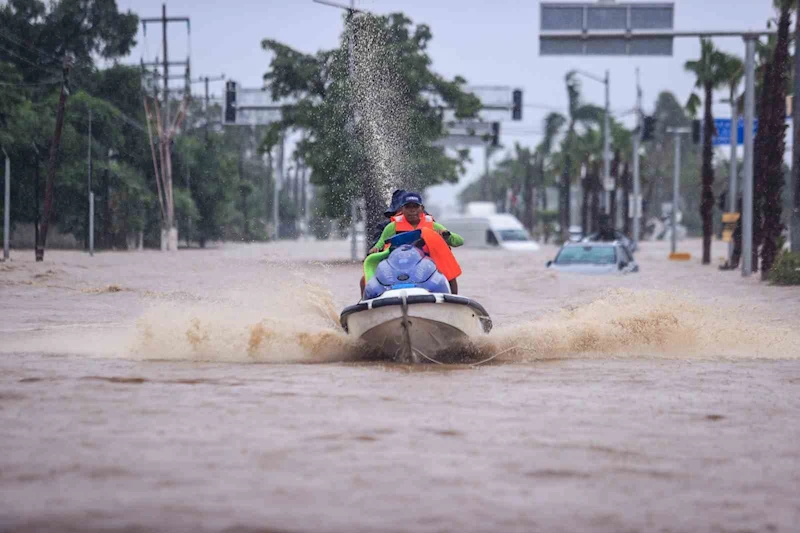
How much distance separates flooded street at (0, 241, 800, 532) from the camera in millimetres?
5547

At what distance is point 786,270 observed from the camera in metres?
25.0

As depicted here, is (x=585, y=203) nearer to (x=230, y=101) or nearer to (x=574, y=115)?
(x=574, y=115)

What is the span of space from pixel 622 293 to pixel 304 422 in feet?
29.0

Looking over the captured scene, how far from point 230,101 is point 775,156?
18.4 m

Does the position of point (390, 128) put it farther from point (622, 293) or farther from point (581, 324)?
point (581, 324)

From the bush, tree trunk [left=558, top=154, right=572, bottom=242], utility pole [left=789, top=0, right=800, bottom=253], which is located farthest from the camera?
tree trunk [left=558, top=154, right=572, bottom=242]

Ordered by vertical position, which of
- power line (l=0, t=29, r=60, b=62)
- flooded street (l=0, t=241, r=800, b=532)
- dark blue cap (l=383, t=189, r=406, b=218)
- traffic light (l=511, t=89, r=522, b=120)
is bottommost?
flooded street (l=0, t=241, r=800, b=532)

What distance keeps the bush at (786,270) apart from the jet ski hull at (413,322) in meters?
14.8

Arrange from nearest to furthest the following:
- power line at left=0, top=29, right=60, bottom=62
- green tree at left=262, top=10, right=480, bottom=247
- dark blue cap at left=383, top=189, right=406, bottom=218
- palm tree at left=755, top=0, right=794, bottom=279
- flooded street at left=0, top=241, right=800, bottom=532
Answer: flooded street at left=0, top=241, right=800, bottom=532 < dark blue cap at left=383, top=189, right=406, bottom=218 < palm tree at left=755, top=0, right=794, bottom=279 < green tree at left=262, top=10, right=480, bottom=247 < power line at left=0, top=29, right=60, bottom=62

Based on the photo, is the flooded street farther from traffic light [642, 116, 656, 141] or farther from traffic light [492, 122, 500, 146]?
traffic light [492, 122, 500, 146]

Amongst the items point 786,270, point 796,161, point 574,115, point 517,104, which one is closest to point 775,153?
point 796,161

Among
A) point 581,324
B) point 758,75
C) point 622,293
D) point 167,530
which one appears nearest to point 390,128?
point 758,75

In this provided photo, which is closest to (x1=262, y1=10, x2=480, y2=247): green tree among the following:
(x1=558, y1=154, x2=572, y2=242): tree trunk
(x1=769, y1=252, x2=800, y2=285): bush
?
(x1=769, y1=252, x2=800, y2=285): bush

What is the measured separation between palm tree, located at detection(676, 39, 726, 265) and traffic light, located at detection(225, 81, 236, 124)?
15.4 metres
